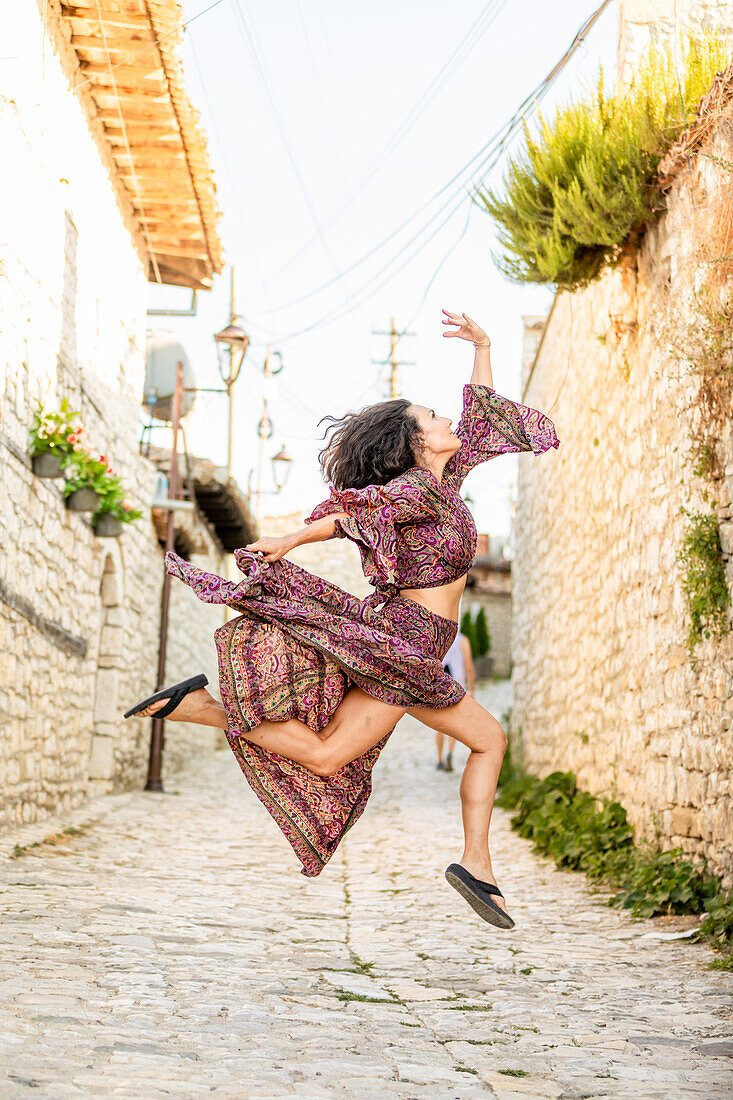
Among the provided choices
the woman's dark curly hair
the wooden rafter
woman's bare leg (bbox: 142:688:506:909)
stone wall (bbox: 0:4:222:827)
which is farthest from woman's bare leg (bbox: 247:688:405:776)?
the wooden rafter

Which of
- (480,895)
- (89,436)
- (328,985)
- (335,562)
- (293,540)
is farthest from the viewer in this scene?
(335,562)

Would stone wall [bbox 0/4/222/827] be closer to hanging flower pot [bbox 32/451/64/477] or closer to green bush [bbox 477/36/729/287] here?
hanging flower pot [bbox 32/451/64/477]

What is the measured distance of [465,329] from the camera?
3.65m

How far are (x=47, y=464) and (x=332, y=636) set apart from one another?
367cm

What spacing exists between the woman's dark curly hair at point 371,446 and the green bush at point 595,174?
102 inches

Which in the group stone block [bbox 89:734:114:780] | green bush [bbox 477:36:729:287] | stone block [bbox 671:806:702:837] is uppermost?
green bush [bbox 477:36:729:287]

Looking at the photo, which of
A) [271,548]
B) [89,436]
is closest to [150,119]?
[89,436]

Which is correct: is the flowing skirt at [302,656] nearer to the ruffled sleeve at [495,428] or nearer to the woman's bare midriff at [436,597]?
the woman's bare midriff at [436,597]

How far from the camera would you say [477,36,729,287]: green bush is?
530 cm

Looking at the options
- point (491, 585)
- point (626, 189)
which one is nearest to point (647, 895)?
point (626, 189)

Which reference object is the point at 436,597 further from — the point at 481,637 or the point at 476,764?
the point at 481,637

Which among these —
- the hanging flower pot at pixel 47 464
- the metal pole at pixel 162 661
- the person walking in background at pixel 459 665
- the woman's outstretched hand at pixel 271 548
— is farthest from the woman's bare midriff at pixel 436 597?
the person walking in background at pixel 459 665

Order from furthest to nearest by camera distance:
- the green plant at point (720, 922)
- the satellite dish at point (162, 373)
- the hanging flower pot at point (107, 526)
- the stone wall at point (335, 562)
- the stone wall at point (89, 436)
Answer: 1. the stone wall at point (335, 562)
2. the satellite dish at point (162, 373)
3. the hanging flower pot at point (107, 526)
4. the stone wall at point (89, 436)
5. the green plant at point (720, 922)

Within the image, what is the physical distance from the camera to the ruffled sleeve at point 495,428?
3.54 metres
